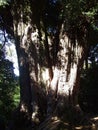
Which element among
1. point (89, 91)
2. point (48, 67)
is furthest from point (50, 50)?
point (89, 91)

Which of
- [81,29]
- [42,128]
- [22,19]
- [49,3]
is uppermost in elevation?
[49,3]

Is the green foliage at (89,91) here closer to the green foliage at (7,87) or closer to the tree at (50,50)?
the green foliage at (7,87)

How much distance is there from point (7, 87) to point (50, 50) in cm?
764

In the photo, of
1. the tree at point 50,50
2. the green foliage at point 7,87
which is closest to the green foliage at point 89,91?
the green foliage at point 7,87

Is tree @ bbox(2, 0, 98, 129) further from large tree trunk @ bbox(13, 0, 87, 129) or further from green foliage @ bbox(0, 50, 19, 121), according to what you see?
green foliage @ bbox(0, 50, 19, 121)

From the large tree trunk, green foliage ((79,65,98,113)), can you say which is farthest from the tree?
green foliage ((79,65,98,113))

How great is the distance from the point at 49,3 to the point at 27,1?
1283mm

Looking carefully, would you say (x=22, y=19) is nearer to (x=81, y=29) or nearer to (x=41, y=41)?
(x=41, y=41)

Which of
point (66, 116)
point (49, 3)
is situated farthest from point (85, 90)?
point (66, 116)

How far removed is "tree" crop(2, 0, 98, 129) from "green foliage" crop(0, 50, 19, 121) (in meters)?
4.64

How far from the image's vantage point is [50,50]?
11781 mm

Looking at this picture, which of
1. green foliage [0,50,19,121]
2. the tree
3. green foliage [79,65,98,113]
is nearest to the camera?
the tree

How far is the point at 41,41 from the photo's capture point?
1145 cm

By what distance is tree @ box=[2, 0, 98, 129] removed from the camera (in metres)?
10.2
